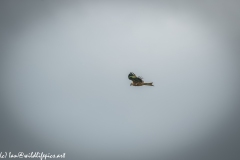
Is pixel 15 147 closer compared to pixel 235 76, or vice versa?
pixel 15 147

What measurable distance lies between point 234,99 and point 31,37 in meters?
3.06

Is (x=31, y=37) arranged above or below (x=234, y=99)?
above

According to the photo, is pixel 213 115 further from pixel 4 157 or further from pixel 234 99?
pixel 4 157

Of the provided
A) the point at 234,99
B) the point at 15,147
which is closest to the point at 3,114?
the point at 15,147

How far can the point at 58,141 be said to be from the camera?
3.88 m

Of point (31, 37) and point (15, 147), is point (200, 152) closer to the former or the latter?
point (15, 147)

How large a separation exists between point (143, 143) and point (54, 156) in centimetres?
128

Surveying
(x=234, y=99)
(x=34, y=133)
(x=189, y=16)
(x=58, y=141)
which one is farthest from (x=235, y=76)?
(x=34, y=133)

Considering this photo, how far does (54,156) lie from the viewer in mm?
3863

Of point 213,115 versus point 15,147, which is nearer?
point 15,147

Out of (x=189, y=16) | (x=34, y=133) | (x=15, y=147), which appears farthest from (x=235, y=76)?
(x=15, y=147)

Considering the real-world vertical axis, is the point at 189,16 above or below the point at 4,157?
above

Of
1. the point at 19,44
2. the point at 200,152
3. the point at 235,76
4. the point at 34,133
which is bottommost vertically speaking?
the point at 200,152

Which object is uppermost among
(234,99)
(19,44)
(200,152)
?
(19,44)
